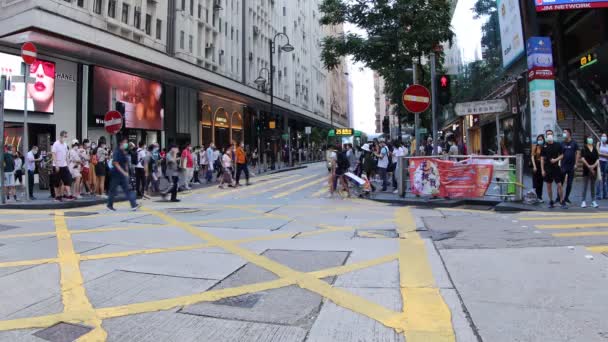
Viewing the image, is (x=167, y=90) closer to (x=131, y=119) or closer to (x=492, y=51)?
(x=131, y=119)

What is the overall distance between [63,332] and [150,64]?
20308 millimetres

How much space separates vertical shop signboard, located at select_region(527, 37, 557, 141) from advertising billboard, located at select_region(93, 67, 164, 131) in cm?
1678

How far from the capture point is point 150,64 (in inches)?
853

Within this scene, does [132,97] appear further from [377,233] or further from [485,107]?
[377,233]

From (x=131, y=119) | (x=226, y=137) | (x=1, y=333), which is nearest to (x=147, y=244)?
(x=1, y=333)

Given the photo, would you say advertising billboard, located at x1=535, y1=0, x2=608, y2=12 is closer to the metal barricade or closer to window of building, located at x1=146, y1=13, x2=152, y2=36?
the metal barricade

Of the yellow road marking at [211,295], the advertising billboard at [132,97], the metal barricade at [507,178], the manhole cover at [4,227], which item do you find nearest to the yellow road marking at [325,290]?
the yellow road marking at [211,295]

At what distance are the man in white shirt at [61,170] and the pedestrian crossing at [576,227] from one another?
441 inches

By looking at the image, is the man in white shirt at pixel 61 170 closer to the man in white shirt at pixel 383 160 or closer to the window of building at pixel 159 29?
the man in white shirt at pixel 383 160

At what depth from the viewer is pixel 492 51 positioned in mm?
24266

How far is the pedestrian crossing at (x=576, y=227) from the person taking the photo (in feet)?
20.3

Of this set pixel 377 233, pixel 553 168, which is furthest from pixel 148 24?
pixel 553 168

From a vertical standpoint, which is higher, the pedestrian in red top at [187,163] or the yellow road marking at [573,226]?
the pedestrian in red top at [187,163]

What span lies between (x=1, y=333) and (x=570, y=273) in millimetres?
5373
